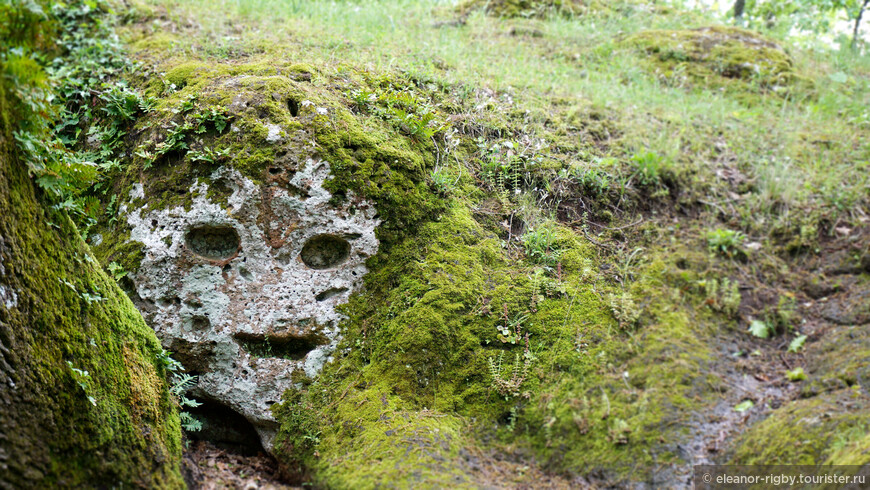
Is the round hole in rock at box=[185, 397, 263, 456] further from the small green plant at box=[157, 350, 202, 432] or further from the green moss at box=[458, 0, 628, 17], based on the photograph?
the green moss at box=[458, 0, 628, 17]

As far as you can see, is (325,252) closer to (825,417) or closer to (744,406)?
(744,406)

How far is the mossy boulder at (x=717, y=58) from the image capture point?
756 centimetres

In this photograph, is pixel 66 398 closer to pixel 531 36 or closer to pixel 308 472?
pixel 308 472

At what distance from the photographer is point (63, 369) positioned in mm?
2742

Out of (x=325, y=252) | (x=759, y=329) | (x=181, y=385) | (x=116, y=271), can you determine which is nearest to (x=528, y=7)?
(x=325, y=252)

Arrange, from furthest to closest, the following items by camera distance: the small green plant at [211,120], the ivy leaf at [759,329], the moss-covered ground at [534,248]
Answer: the small green plant at [211,120] < the ivy leaf at [759,329] < the moss-covered ground at [534,248]

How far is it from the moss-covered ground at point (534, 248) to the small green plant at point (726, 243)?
0.8 inches

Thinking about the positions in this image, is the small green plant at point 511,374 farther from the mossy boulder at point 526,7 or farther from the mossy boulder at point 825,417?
the mossy boulder at point 526,7

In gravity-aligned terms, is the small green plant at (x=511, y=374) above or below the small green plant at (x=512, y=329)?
below

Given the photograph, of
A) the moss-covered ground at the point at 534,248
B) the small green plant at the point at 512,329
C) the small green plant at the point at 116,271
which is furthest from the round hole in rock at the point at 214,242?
the small green plant at the point at 512,329

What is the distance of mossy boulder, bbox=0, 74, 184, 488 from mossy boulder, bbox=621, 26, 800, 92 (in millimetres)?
7674

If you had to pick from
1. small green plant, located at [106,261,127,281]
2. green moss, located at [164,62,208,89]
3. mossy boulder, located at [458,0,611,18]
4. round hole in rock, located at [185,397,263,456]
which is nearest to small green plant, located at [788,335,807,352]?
round hole in rock, located at [185,397,263,456]

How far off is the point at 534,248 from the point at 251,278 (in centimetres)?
243

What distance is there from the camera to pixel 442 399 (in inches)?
157
